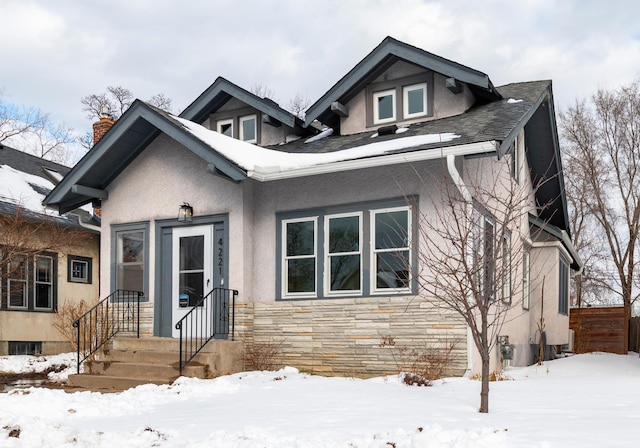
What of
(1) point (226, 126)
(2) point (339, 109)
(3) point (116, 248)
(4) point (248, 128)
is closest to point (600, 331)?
(2) point (339, 109)

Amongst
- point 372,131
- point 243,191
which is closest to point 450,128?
point 372,131

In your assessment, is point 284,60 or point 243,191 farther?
point 284,60

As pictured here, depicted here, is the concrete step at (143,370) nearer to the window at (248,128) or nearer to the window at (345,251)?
the window at (345,251)

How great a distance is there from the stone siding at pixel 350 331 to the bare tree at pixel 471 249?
36 cm

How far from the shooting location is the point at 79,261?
17.2 m

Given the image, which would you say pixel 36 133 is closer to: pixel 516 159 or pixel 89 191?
pixel 89 191

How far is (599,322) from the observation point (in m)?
20.7

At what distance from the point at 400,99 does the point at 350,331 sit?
14.8ft

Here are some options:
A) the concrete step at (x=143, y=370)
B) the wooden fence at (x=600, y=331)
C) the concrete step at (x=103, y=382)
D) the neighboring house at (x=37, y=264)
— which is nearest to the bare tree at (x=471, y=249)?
the concrete step at (x=143, y=370)

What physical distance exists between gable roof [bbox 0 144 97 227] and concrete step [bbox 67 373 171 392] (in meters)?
5.01

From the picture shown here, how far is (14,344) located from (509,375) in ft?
36.1

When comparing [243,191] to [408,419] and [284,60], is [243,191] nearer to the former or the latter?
[408,419]

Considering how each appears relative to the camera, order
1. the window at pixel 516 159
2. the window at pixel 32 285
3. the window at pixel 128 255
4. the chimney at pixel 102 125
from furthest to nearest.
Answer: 1. the chimney at pixel 102 125
2. the window at pixel 32 285
3. the window at pixel 516 159
4. the window at pixel 128 255

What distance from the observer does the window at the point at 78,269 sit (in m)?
16.9
